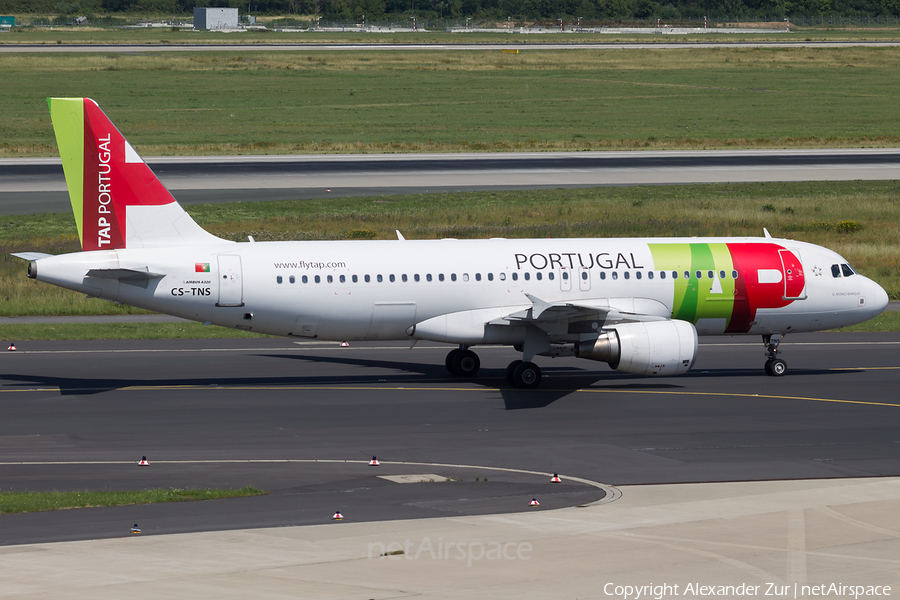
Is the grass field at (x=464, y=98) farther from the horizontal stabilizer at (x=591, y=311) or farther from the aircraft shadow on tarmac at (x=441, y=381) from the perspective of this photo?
the horizontal stabilizer at (x=591, y=311)

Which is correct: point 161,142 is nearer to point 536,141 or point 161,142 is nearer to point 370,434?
point 536,141

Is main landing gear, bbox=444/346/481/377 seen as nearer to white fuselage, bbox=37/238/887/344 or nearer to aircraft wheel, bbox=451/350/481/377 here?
aircraft wheel, bbox=451/350/481/377

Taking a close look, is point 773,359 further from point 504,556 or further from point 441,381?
point 504,556

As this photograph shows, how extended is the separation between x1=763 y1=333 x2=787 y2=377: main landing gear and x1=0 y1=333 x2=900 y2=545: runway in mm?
359

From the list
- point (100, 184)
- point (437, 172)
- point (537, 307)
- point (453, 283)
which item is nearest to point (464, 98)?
point (437, 172)

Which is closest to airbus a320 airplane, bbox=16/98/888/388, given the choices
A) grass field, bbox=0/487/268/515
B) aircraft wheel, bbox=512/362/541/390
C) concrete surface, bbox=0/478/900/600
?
aircraft wheel, bbox=512/362/541/390

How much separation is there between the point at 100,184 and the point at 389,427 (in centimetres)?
1137

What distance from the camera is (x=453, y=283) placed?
115 feet

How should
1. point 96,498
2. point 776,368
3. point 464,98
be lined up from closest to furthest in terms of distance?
point 96,498 → point 776,368 → point 464,98

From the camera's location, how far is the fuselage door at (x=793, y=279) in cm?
3691

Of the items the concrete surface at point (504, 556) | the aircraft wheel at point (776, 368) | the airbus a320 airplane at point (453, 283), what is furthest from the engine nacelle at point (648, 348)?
the concrete surface at point (504, 556)

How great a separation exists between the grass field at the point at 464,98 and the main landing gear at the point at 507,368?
212 feet

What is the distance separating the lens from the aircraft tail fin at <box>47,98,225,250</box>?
3331 centimetres

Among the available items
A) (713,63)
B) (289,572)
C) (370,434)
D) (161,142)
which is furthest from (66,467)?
(713,63)
